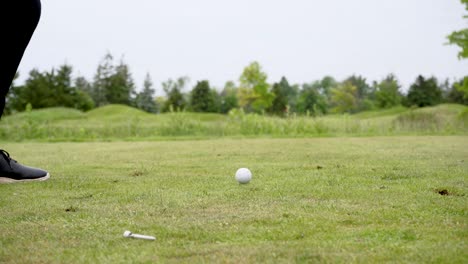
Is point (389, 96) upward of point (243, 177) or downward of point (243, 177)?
upward

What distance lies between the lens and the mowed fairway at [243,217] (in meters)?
2.29

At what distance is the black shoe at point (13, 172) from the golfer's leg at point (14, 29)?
3.13 ft

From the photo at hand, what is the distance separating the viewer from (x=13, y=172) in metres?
4.96

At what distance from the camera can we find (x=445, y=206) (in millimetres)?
3312

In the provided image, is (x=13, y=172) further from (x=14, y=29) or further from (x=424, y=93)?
(x=424, y=93)

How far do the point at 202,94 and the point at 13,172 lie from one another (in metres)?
51.7

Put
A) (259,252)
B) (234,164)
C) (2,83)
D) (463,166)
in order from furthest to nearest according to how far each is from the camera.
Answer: (234,164), (463,166), (2,83), (259,252)

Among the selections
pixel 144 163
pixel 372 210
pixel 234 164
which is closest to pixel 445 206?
pixel 372 210

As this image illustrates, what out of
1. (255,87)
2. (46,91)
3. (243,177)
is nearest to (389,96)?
(255,87)

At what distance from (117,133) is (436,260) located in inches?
691

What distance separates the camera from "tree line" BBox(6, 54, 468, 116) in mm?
47281

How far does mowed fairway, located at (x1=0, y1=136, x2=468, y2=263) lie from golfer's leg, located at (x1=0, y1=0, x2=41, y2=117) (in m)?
1.20

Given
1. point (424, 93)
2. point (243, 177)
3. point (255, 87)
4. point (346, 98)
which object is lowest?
point (243, 177)

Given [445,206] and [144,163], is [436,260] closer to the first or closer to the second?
[445,206]
